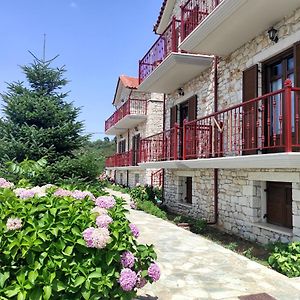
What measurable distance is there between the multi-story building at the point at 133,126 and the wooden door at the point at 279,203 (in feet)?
30.8

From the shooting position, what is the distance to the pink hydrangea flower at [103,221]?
334cm

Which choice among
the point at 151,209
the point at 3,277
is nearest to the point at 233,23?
the point at 3,277

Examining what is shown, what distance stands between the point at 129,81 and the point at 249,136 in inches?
774

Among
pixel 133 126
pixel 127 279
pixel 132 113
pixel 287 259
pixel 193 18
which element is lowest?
pixel 287 259

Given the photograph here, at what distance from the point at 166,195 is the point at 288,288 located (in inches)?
366

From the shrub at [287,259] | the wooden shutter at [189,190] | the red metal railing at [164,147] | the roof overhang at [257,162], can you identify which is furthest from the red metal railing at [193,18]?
the shrub at [287,259]

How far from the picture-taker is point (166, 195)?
1390 cm

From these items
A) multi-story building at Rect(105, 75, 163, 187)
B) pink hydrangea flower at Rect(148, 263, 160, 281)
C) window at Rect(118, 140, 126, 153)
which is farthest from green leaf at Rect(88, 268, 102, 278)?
window at Rect(118, 140, 126, 153)

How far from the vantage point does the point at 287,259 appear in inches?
218

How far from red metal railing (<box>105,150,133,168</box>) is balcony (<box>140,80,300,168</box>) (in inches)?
408

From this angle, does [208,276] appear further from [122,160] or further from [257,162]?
[122,160]

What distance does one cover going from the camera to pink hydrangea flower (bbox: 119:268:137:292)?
10.7 feet

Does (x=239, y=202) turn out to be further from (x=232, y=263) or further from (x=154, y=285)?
(x=154, y=285)

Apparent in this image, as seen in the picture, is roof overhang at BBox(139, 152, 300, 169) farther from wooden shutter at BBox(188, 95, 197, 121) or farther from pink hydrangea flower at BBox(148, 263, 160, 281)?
pink hydrangea flower at BBox(148, 263, 160, 281)
